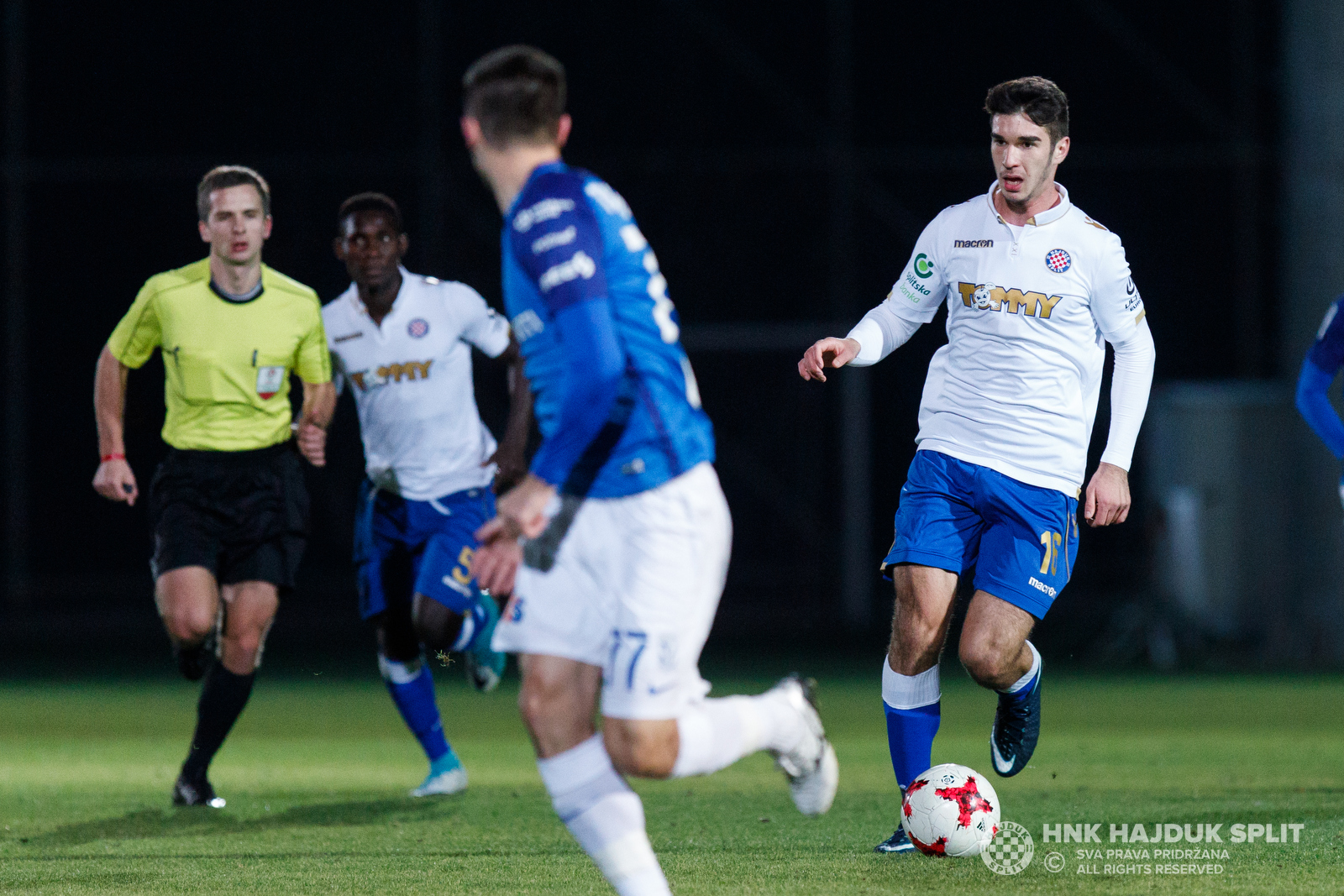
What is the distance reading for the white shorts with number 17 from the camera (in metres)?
3.67

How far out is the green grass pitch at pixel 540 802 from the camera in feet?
15.6

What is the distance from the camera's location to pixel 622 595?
3682 mm

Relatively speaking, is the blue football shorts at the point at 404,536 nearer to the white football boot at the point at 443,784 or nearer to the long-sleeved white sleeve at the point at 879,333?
the white football boot at the point at 443,784

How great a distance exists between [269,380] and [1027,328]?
105 inches

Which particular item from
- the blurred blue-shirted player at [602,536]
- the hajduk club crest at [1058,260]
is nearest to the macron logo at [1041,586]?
the hajduk club crest at [1058,260]

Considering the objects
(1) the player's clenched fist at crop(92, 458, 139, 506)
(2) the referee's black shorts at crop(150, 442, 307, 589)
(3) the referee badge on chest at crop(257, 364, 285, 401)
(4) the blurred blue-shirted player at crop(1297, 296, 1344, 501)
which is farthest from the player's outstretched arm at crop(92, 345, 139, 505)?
(4) the blurred blue-shirted player at crop(1297, 296, 1344, 501)

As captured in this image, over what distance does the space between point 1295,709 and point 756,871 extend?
5962 millimetres

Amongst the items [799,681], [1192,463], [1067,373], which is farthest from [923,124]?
[799,681]

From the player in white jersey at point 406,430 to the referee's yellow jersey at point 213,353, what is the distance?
345 millimetres

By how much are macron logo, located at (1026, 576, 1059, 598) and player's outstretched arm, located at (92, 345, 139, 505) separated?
2888 millimetres

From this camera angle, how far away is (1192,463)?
1431cm

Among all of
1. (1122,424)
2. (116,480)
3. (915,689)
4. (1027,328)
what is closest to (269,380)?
(116,480)

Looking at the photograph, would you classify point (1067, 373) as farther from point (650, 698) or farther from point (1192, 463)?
point (1192, 463)

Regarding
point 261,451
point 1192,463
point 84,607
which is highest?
point 261,451
